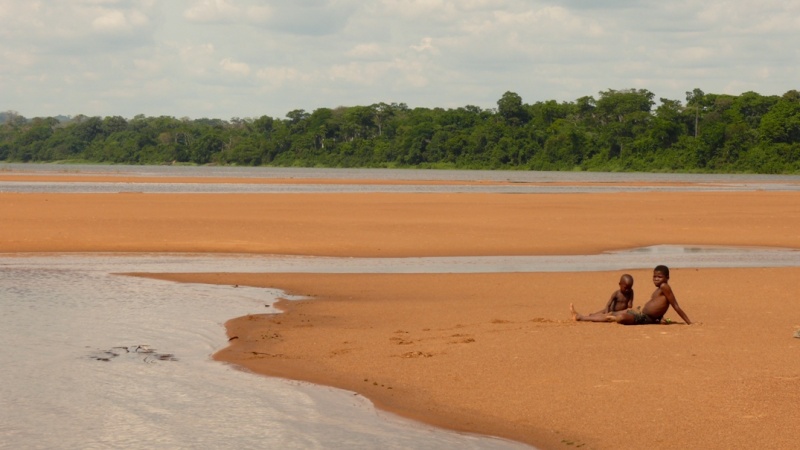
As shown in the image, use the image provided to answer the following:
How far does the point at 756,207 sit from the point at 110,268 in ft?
102

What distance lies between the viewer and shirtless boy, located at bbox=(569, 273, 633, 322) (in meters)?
13.5

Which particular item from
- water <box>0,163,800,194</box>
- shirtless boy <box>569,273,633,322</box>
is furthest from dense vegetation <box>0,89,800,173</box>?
shirtless boy <box>569,273,633,322</box>

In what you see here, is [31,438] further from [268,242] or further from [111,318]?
[268,242]

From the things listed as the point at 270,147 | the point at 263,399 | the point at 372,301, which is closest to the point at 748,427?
the point at 263,399

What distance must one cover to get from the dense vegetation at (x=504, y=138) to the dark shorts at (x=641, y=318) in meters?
100

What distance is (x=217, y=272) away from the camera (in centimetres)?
2194

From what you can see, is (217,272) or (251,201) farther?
(251,201)

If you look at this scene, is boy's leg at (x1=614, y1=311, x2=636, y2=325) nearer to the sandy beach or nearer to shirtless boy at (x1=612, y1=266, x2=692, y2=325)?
shirtless boy at (x1=612, y1=266, x2=692, y2=325)

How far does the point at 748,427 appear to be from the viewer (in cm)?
887

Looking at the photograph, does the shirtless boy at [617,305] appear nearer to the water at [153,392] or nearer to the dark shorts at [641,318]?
the dark shorts at [641,318]

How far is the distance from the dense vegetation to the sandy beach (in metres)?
83.9

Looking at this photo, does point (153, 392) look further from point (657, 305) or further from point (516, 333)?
point (657, 305)

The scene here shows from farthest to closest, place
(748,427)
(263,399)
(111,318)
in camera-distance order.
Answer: (111,318)
(263,399)
(748,427)

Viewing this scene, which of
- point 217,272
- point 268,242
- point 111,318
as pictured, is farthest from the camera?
point 268,242
